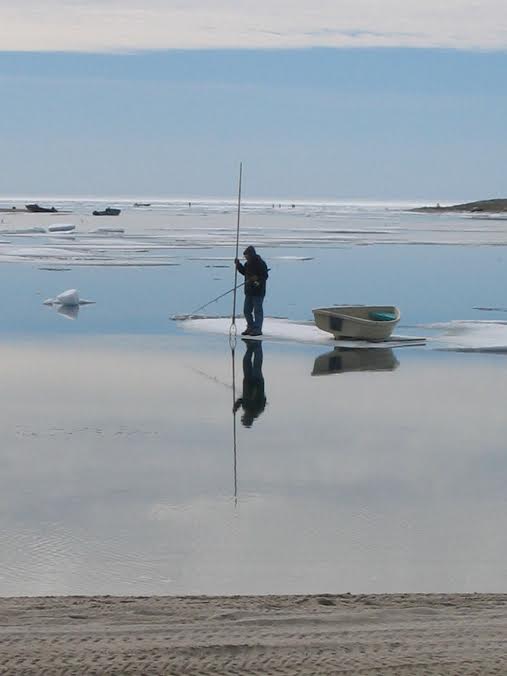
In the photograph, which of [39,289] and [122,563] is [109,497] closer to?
[122,563]

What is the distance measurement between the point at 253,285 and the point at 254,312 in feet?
2.29

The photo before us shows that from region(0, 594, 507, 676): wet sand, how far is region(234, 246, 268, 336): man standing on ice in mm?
12087

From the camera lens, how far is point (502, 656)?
5.04 metres

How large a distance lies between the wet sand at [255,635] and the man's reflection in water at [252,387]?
5.65 m

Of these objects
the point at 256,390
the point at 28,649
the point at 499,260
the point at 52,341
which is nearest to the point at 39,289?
the point at 52,341

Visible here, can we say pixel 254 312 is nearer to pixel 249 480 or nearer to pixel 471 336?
pixel 471 336

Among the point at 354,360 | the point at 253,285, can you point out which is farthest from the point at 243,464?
the point at 253,285

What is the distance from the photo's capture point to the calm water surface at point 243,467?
6.88 meters

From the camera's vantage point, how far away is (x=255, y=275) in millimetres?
18328

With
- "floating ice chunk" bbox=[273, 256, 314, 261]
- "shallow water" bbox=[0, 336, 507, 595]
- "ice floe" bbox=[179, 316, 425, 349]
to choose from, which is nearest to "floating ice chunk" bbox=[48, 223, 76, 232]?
"floating ice chunk" bbox=[273, 256, 314, 261]

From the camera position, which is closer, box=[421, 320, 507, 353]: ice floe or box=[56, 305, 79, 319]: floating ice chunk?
box=[421, 320, 507, 353]: ice floe

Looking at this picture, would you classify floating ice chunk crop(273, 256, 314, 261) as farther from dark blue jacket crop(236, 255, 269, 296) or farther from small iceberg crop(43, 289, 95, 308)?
dark blue jacket crop(236, 255, 269, 296)

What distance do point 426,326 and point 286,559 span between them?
1405cm

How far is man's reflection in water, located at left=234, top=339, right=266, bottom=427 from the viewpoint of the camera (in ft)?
39.9
